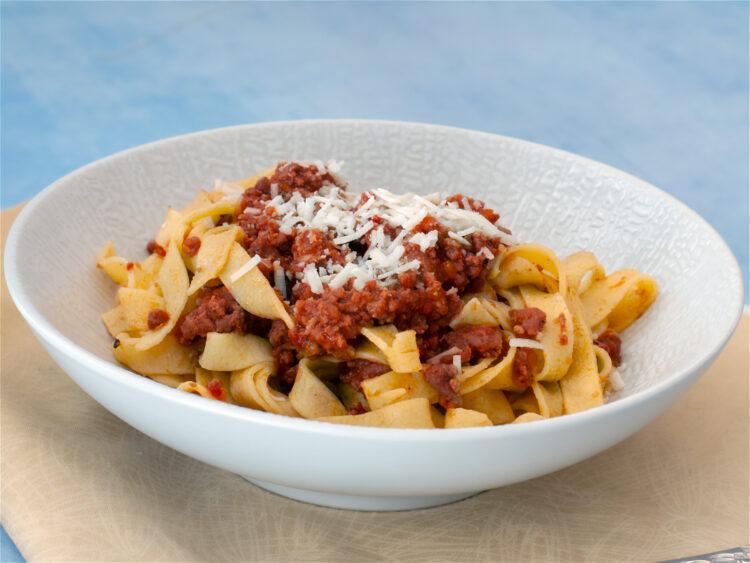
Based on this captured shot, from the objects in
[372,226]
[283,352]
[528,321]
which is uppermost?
[372,226]

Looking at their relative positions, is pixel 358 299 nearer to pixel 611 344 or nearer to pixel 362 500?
pixel 362 500

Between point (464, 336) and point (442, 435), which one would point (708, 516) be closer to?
point (464, 336)

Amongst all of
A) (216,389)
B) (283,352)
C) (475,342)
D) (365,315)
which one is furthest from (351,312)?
(216,389)

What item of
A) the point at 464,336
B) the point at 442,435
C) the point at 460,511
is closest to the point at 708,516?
the point at 460,511

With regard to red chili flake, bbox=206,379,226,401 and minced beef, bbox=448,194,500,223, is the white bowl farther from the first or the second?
minced beef, bbox=448,194,500,223

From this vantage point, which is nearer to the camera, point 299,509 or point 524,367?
point 299,509

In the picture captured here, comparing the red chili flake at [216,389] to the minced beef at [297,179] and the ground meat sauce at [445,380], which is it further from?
the minced beef at [297,179]

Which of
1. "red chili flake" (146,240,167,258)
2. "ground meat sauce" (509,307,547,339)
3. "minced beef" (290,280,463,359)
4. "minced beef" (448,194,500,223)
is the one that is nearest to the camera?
"minced beef" (290,280,463,359)

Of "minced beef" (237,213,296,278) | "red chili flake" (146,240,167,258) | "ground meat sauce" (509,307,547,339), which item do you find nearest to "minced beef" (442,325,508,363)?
"ground meat sauce" (509,307,547,339)
